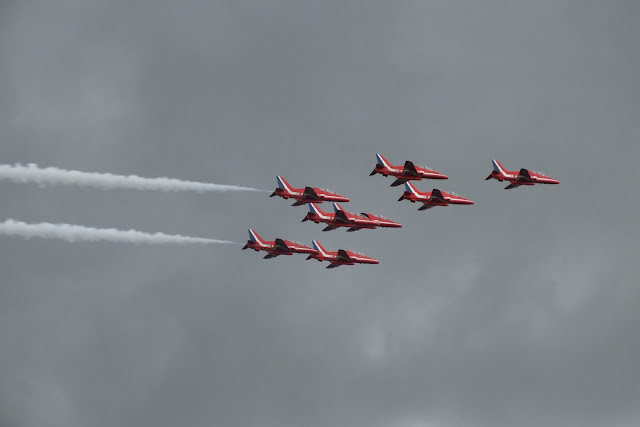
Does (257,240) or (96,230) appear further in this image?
(257,240)

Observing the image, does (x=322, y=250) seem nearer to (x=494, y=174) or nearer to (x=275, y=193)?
(x=275, y=193)

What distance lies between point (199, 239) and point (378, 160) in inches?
1000

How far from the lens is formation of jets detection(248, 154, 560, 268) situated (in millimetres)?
177500

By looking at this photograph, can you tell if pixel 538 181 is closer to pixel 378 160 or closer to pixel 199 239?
pixel 378 160

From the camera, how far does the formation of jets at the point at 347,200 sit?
177500mm

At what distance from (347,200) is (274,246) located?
11.2 metres

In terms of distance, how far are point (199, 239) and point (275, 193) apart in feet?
40.4

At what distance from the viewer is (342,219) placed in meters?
182

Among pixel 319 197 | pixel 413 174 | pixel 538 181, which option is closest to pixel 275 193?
pixel 319 197

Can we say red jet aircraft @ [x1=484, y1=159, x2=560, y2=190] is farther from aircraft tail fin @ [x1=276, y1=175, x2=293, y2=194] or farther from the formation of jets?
aircraft tail fin @ [x1=276, y1=175, x2=293, y2=194]

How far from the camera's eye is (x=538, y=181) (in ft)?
589

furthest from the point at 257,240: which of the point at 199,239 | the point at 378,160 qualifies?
the point at 378,160

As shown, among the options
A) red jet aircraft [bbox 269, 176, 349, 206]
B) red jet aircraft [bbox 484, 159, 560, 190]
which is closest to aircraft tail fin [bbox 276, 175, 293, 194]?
red jet aircraft [bbox 269, 176, 349, 206]

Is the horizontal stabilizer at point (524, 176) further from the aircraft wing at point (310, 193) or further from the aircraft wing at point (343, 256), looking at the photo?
the aircraft wing at point (310, 193)
